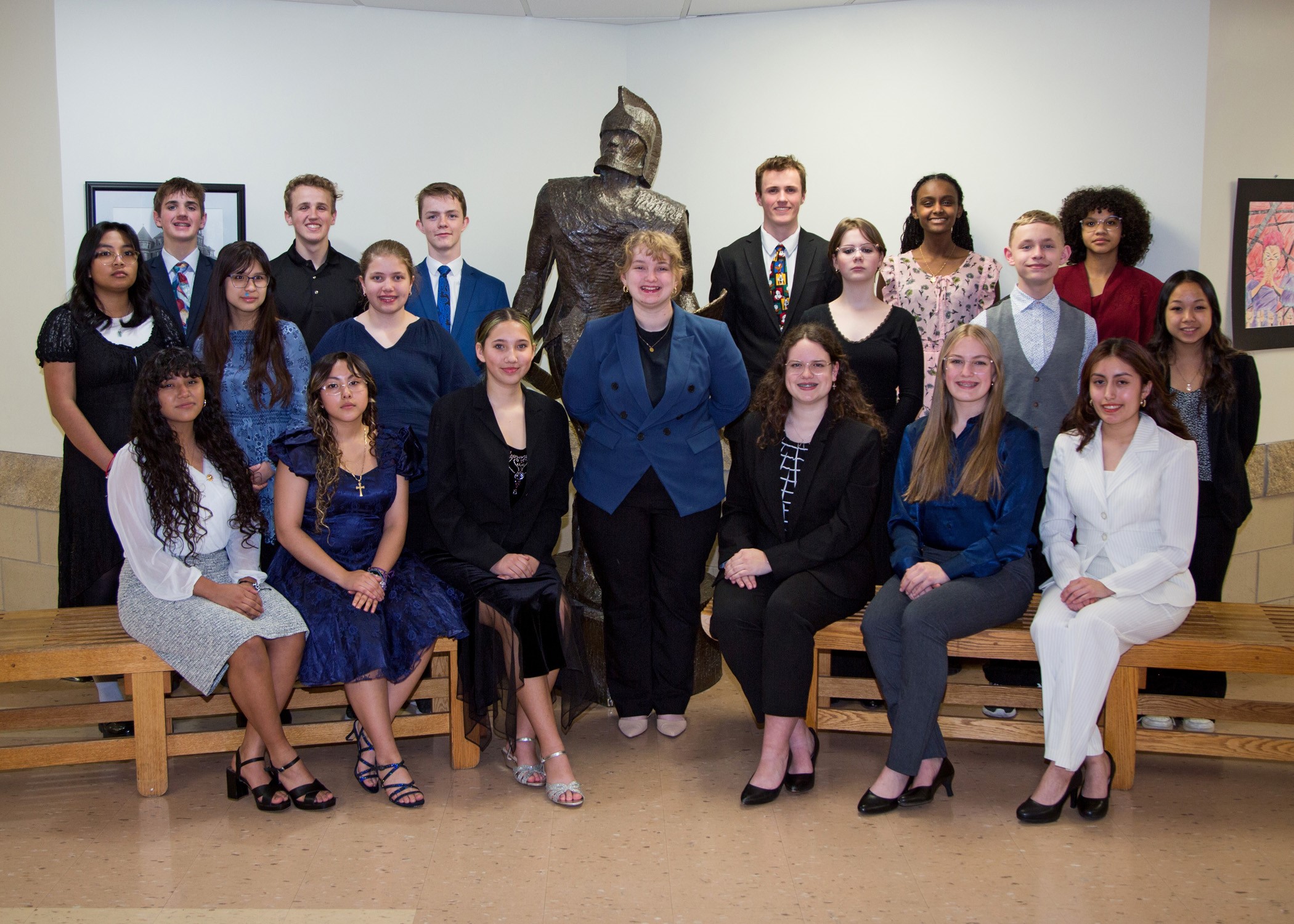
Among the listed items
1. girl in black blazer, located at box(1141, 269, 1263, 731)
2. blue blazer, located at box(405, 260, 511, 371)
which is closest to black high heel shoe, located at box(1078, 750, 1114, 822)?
girl in black blazer, located at box(1141, 269, 1263, 731)

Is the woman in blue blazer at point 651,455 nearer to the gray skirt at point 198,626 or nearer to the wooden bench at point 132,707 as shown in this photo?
the wooden bench at point 132,707

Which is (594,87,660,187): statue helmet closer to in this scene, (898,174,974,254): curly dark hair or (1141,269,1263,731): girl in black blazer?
(898,174,974,254): curly dark hair

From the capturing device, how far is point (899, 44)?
4820 mm

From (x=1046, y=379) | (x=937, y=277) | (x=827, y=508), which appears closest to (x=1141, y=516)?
(x=1046, y=379)

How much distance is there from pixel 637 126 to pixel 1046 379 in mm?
1629

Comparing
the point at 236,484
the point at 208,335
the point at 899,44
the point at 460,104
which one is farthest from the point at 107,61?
the point at 899,44

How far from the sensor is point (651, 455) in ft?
11.1

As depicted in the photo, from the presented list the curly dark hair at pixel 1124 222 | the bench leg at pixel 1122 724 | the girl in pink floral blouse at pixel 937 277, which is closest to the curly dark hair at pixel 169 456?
the girl in pink floral blouse at pixel 937 277

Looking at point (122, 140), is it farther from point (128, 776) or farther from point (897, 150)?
point (897, 150)

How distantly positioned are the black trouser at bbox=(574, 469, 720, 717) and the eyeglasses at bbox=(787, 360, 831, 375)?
53 cm

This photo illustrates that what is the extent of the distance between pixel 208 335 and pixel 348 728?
1.25 m

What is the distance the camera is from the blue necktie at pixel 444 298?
12.9ft

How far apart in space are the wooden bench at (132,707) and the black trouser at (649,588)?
0.51m

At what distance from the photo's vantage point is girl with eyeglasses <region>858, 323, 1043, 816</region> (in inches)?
118
